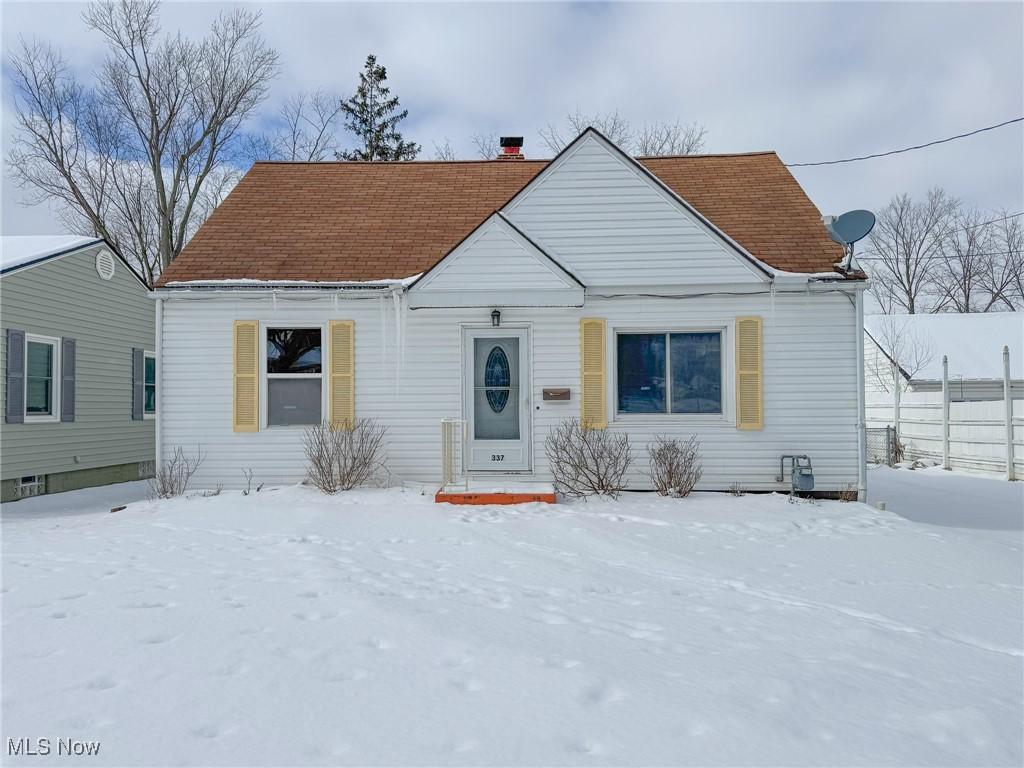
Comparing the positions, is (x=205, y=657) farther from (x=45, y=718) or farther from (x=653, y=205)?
(x=653, y=205)

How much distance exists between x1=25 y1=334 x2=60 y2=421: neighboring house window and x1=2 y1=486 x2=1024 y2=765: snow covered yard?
5.28 meters

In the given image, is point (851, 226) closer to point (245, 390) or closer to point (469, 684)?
point (469, 684)

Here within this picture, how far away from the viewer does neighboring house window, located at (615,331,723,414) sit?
891 cm

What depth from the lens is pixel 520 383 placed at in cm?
905

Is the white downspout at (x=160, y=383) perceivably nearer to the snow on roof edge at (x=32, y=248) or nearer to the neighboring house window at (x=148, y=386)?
the snow on roof edge at (x=32, y=248)

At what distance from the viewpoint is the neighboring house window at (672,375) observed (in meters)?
8.91

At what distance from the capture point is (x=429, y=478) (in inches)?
353

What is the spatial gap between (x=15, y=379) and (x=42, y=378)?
0.73 m

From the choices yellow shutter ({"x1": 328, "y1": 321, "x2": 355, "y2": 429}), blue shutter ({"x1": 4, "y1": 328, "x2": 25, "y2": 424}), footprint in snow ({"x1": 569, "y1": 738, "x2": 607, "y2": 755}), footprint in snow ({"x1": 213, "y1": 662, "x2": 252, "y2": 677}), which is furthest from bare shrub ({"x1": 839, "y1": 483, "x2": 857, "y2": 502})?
blue shutter ({"x1": 4, "y1": 328, "x2": 25, "y2": 424})

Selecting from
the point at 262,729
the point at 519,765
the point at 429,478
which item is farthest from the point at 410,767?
the point at 429,478

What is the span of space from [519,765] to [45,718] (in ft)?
6.36

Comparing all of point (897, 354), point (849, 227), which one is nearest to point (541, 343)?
point (849, 227)

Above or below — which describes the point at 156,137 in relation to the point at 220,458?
above

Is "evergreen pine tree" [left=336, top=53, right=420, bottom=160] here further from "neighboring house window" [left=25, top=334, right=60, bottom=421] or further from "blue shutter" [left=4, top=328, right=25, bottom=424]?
"blue shutter" [left=4, top=328, right=25, bottom=424]
